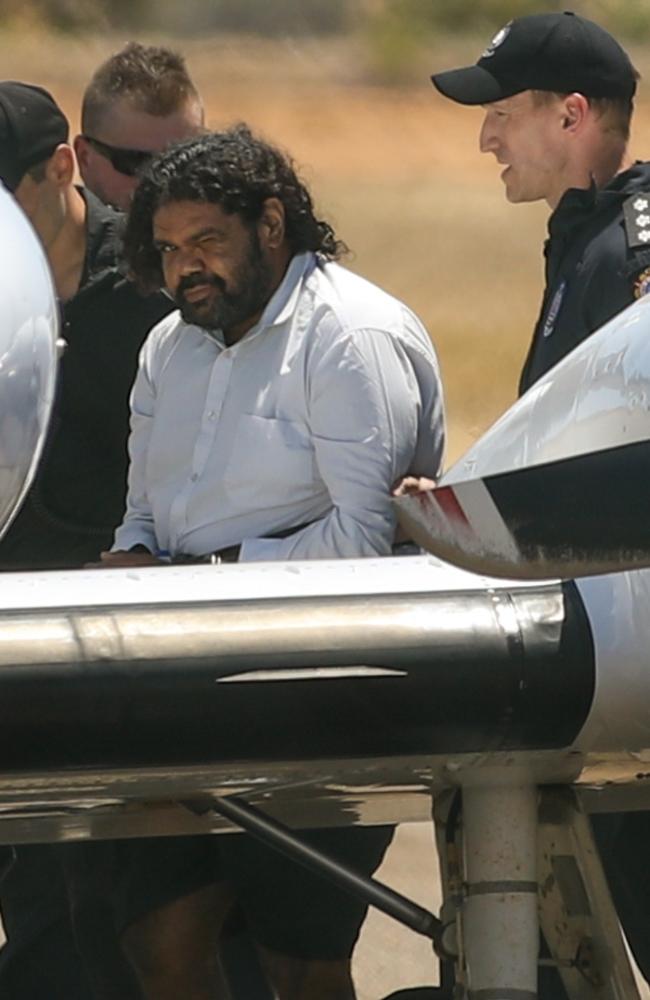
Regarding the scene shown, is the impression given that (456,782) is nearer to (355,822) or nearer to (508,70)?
(355,822)

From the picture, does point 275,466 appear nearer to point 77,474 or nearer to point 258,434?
point 258,434

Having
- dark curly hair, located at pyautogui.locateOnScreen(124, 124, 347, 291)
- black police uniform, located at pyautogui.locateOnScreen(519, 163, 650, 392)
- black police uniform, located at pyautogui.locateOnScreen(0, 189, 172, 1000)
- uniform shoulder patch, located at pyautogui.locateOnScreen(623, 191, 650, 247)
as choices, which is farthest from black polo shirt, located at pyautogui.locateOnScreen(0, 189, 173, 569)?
uniform shoulder patch, located at pyautogui.locateOnScreen(623, 191, 650, 247)

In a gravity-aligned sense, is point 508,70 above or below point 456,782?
above

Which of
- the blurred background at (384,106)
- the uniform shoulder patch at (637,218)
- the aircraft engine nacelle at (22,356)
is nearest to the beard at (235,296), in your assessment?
the uniform shoulder patch at (637,218)

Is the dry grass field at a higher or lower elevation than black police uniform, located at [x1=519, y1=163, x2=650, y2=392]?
higher

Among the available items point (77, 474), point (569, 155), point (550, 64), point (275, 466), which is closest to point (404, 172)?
point (77, 474)

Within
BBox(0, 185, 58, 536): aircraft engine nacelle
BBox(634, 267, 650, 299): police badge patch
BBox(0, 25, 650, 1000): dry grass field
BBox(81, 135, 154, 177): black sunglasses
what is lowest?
BBox(0, 185, 58, 536): aircraft engine nacelle

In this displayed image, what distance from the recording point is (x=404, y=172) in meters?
28.1

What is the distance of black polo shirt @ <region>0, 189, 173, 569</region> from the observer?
4.45 meters

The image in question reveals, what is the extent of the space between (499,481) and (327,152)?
87.5 feet

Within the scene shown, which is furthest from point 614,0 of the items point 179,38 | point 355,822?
point 355,822

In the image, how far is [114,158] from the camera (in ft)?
16.0

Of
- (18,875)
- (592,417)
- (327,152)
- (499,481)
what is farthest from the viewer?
(327,152)

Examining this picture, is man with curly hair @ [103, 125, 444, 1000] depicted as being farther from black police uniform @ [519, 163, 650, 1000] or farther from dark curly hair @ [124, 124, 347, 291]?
black police uniform @ [519, 163, 650, 1000]
